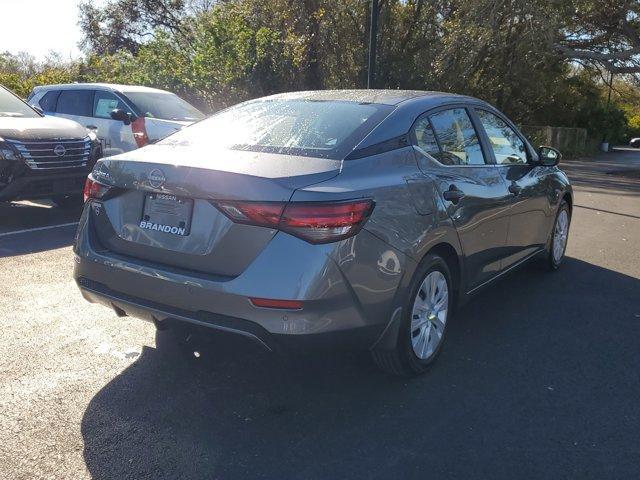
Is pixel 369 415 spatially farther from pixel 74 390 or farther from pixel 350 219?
pixel 74 390

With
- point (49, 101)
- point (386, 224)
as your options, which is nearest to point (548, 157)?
point (386, 224)

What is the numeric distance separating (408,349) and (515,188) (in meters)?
1.94

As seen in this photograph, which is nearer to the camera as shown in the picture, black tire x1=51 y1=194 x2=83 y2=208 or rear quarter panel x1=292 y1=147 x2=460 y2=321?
rear quarter panel x1=292 y1=147 x2=460 y2=321

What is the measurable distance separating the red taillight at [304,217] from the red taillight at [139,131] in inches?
289

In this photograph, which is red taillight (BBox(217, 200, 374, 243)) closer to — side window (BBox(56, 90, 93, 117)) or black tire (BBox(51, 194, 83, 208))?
black tire (BBox(51, 194, 83, 208))

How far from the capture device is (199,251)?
3.20 metres

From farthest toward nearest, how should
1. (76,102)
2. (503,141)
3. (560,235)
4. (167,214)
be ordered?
(76,102)
(560,235)
(503,141)
(167,214)

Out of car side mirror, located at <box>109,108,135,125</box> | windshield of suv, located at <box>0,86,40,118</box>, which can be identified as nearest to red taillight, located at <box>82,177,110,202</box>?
windshield of suv, located at <box>0,86,40,118</box>

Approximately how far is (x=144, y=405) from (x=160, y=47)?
1908 centimetres

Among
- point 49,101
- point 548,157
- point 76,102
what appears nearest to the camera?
point 548,157

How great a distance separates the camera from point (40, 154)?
7.59 meters

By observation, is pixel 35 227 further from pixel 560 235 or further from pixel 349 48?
pixel 349 48

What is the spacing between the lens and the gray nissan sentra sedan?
9.99 ft

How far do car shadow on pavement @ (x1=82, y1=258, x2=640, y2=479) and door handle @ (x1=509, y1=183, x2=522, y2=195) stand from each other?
105cm
